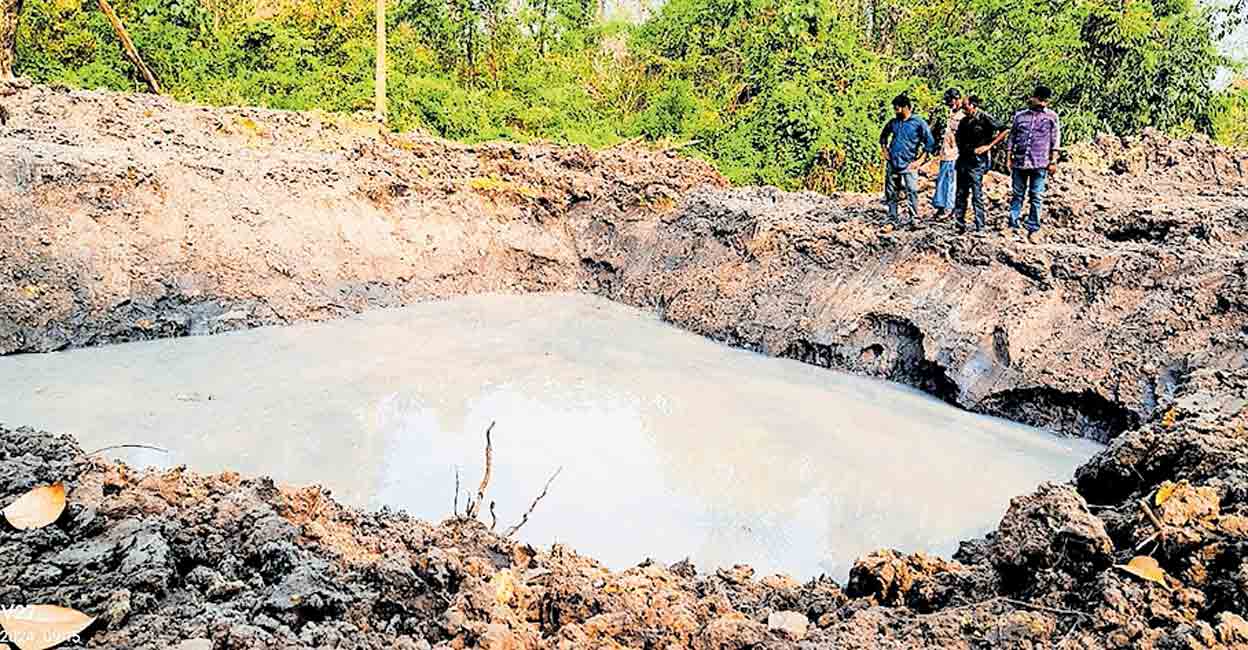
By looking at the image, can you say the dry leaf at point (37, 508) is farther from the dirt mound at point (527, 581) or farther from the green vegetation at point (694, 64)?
the green vegetation at point (694, 64)

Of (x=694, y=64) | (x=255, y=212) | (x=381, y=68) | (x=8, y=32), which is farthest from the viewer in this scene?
(x=694, y=64)

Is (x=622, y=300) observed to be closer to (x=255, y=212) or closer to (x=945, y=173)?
(x=945, y=173)

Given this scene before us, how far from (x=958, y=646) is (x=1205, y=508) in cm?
129

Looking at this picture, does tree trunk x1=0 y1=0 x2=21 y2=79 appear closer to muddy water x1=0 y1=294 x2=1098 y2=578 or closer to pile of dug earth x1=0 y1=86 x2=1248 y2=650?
pile of dug earth x1=0 y1=86 x2=1248 y2=650

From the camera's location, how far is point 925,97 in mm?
15070

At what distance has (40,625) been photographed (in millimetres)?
2672

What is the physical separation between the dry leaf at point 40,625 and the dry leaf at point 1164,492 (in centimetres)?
407

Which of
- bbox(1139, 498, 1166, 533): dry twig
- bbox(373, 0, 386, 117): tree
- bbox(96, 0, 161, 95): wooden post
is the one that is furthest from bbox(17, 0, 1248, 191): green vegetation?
bbox(1139, 498, 1166, 533): dry twig

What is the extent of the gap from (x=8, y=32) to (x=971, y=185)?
1331 cm

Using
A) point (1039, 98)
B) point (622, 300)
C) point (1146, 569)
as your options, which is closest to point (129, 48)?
point (622, 300)

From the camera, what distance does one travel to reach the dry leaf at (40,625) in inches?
102

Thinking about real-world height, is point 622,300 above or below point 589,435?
above

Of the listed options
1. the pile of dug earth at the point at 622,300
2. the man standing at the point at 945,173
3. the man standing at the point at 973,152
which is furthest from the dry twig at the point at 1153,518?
the man standing at the point at 945,173

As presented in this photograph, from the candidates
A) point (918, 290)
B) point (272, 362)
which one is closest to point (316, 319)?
point (272, 362)
